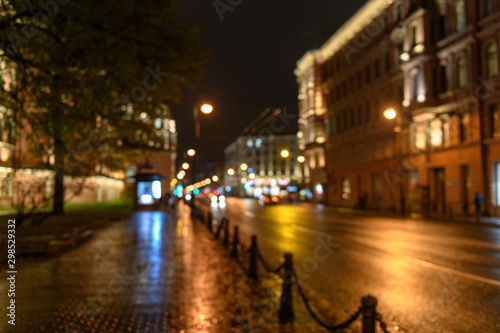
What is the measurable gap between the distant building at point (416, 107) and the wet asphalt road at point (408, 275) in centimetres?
1414

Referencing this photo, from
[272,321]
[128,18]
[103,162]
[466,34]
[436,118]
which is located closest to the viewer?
[272,321]

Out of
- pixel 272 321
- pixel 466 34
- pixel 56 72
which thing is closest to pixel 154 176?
pixel 466 34

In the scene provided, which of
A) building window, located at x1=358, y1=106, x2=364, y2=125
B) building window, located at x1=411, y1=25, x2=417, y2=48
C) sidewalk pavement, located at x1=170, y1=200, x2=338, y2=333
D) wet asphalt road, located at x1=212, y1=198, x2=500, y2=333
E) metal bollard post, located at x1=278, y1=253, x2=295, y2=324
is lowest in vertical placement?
wet asphalt road, located at x1=212, y1=198, x2=500, y2=333

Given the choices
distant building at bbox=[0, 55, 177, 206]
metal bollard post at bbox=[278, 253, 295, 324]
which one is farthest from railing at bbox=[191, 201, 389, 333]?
distant building at bbox=[0, 55, 177, 206]

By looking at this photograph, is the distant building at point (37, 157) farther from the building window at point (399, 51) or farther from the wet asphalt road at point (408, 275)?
the building window at point (399, 51)

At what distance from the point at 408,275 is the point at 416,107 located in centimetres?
2701

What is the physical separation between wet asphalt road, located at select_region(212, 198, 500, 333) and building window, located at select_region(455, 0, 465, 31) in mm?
Result: 19319

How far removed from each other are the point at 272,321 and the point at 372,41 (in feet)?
139

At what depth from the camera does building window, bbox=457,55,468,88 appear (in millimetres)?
31237

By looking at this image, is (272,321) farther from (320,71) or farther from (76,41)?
(320,71)

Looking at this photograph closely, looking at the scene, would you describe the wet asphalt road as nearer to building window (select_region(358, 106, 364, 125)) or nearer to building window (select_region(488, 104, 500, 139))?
building window (select_region(488, 104, 500, 139))

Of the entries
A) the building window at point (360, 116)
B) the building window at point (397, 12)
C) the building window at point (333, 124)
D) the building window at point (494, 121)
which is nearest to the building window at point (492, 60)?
the building window at point (494, 121)

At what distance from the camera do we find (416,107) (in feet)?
112

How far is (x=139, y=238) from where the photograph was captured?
693 inches
